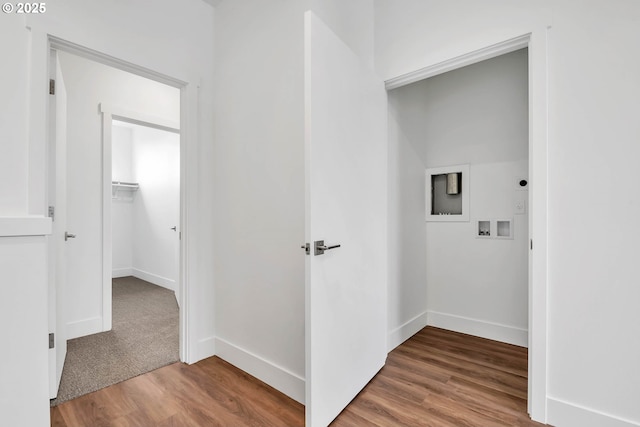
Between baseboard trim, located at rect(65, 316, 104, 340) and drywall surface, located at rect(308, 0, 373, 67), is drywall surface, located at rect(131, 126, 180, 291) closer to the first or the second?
baseboard trim, located at rect(65, 316, 104, 340)

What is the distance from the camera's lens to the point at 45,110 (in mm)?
1693

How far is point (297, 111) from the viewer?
73.7 inches

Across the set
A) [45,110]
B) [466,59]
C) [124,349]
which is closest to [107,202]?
[124,349]

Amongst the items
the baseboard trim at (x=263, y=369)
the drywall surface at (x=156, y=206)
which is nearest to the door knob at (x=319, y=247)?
the baseboard trim at (x=263, y=369)

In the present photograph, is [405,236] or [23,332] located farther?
[405,236]

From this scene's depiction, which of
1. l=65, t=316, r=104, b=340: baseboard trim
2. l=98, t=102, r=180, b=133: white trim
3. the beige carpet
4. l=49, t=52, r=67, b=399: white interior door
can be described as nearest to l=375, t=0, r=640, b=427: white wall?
the beige carpet

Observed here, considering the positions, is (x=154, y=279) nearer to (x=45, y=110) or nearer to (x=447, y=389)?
(x=45, y=110)

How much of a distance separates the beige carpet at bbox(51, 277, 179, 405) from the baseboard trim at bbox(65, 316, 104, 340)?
7 cm
